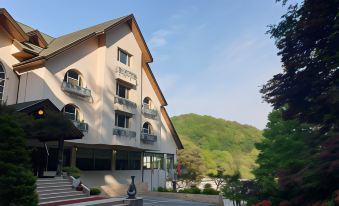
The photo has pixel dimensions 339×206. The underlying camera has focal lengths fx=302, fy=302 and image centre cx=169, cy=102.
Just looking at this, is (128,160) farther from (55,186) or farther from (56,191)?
(56,191)

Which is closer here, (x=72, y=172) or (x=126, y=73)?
(x=72, y=172)

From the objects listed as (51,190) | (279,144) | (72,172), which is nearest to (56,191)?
(51,190)

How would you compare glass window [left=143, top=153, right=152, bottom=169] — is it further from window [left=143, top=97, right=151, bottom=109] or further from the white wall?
the white wall

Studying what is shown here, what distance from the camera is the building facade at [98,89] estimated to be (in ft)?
71.0

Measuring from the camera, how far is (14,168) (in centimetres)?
1080

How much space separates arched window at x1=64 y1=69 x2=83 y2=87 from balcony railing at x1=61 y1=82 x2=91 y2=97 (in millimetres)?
654

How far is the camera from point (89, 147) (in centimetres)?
2673

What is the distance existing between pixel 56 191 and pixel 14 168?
6.57 metres

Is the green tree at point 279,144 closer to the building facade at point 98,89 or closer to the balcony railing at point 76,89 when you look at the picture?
the building facade at point 98,89

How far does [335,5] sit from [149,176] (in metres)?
25.2

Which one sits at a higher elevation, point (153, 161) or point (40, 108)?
point (40, 108)

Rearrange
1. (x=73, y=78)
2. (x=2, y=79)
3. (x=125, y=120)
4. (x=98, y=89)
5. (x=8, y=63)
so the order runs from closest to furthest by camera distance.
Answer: (x=2, y=79), (x=8, y=63), (x=73, y=78), (x=98, y=89), (x=125, y=120)

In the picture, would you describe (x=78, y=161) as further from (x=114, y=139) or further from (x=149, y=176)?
(x=149, y=176)

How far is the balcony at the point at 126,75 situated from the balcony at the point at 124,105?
1828 millimetres
